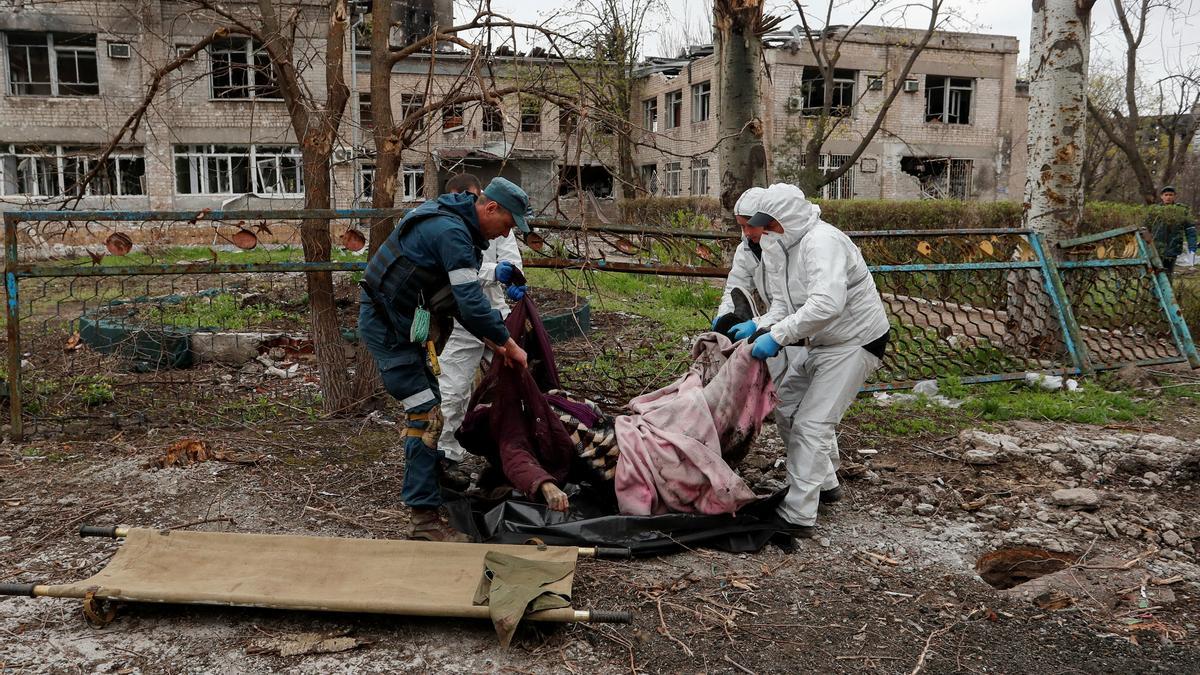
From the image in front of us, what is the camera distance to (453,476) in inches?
183

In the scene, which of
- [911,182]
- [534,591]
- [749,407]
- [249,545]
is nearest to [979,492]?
[749,407]

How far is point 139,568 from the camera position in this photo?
10.7 feet

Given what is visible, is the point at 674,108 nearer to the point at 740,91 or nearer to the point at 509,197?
the point at 740,91

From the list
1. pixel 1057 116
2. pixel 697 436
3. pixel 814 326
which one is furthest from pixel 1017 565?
pixel 1057 116

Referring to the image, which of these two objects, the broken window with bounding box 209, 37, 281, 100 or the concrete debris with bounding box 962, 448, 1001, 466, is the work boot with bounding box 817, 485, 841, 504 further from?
the broken window with bounding box 209, 37, 281, 100

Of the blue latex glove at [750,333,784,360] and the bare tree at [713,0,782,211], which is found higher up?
the bare tree at [713,0,782,211]

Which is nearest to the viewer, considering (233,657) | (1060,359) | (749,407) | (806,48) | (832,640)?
(233,657)

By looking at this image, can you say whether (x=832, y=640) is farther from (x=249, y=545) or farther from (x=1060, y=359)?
(x=1060, y=359)

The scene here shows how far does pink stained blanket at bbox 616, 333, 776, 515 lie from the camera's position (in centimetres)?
389

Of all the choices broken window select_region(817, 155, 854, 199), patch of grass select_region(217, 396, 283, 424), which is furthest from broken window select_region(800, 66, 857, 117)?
patch of grass select_region(217, 396, 283, 424)

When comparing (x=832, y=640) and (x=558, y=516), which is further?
(x=558, y=516)

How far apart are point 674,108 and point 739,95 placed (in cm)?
2495

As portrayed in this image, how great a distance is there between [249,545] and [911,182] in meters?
27.4

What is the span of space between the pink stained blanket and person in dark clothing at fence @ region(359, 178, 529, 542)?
66 centimetres
